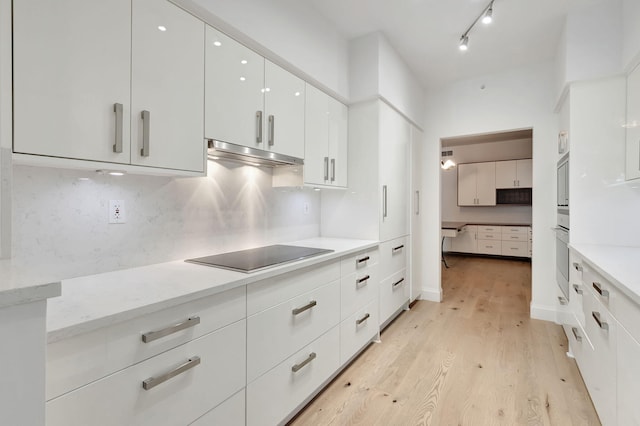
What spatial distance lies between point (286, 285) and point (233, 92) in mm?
1092

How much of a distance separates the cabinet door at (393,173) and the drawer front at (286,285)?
948 millimetres

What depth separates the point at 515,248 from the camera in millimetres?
6453

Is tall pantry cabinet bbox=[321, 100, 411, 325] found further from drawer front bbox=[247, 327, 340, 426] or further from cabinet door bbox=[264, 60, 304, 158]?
drawer front bbox=[247, 327, 340, 426]

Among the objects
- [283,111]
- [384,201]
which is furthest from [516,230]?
[283,111]

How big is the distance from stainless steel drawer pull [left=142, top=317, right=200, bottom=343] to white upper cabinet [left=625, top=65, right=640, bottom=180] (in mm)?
2744

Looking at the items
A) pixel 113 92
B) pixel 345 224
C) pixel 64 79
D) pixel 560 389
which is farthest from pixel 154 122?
pixel 560 389

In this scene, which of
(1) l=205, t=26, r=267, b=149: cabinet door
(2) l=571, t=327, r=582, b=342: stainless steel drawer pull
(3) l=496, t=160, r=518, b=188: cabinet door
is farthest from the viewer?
(3) l=496, t=160, r=518, b=188: cabinet door

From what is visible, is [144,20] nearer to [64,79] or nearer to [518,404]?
[64,79]

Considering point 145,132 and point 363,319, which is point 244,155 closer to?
point 145,132

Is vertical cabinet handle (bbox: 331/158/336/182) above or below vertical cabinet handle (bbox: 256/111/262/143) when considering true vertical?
below

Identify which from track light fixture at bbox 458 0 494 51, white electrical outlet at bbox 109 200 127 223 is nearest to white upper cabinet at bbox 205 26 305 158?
white electrical outlet at bbox 109 200 127 223

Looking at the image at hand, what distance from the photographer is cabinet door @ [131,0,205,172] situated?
1271 millimetres

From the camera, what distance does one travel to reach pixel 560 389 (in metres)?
1.99

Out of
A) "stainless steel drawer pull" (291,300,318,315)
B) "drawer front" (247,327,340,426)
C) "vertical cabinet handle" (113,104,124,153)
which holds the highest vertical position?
"vertical cabinet handle" (113,104,124,153)
